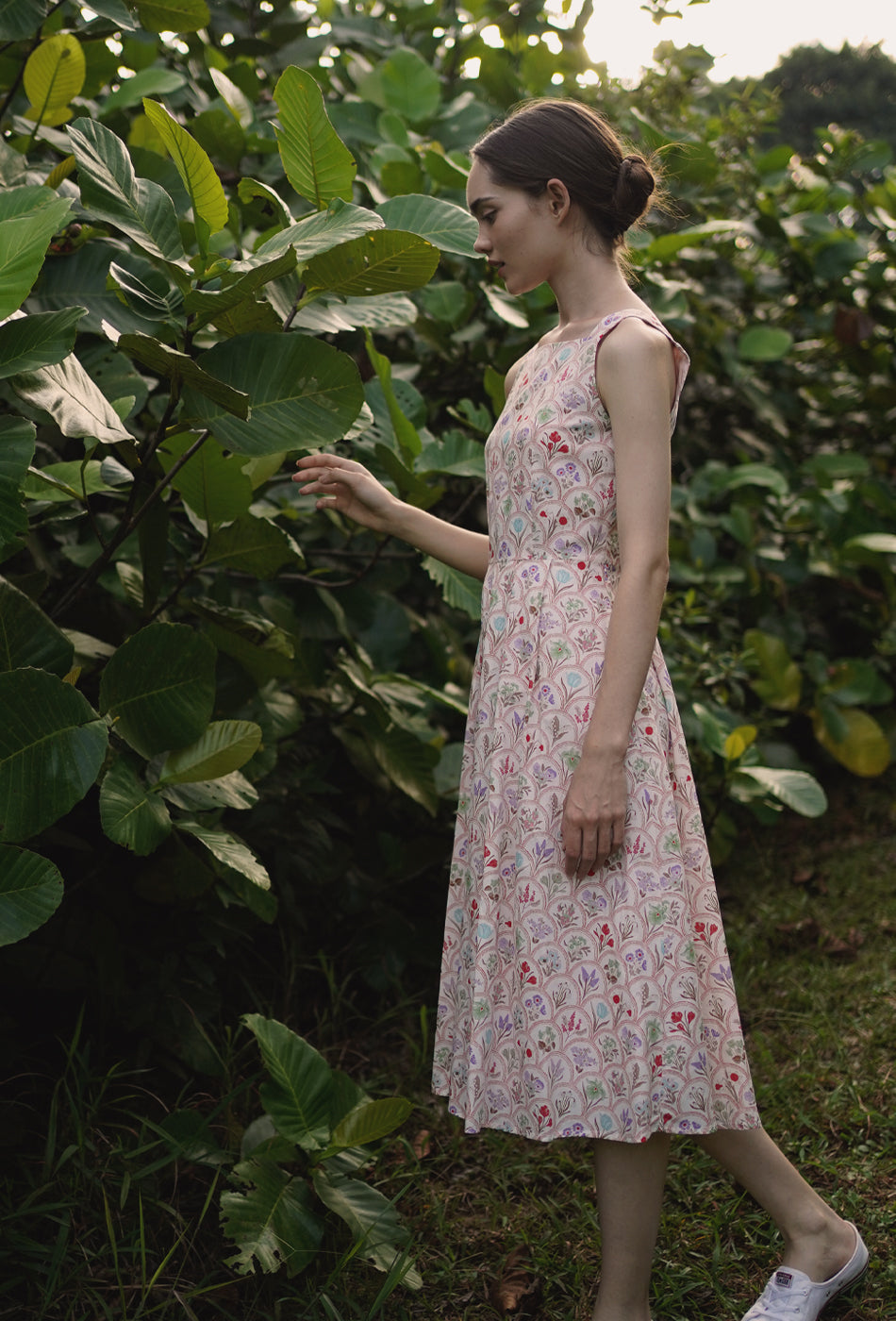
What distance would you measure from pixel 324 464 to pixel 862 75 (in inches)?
682

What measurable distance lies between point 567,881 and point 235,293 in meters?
0.79

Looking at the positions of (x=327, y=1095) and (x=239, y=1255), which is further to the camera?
(x=327, y=1095)

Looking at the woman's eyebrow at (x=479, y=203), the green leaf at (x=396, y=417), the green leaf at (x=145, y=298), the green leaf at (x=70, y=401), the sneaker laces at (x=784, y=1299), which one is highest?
the woman's eyebrow at (x=479, y=203)

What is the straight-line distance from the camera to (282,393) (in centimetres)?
139

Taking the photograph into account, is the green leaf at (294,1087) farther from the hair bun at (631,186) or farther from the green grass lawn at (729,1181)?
the hair bun at (631,186)

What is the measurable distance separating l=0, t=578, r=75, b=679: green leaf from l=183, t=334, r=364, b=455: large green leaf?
31 centimetres

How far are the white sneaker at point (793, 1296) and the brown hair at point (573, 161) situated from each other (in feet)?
4.62

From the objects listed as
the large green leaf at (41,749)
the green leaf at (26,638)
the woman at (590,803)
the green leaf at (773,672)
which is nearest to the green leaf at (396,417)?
the woman at (590,803)

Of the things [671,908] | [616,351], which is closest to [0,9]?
[616,351]

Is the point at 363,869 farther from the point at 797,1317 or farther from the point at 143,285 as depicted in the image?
the point at 143,285

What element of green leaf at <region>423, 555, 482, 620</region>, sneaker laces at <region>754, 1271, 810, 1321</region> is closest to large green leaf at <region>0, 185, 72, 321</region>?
green leaf at <region>423, 555, 482, 620</region>

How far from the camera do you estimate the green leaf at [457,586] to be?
6.47 feet

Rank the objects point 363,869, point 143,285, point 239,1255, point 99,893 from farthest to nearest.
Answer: point 363,869 < point 99,893 < point 239,1255 < point 143,285

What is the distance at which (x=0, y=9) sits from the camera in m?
1.55
